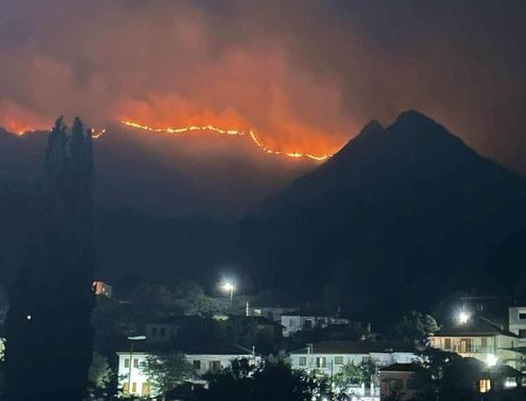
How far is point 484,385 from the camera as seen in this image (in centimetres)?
3984

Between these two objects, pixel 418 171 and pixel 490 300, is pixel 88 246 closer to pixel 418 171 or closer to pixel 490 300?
pixel 490 300

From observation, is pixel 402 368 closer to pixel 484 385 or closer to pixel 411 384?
pixel 411 384

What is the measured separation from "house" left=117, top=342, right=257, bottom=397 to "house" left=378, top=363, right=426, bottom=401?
640 cm

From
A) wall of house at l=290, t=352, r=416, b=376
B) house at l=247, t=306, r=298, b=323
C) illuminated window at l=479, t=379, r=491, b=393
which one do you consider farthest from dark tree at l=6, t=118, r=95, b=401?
house at l=247, t=306, r=298, b=323

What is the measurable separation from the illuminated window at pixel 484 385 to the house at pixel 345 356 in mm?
6760

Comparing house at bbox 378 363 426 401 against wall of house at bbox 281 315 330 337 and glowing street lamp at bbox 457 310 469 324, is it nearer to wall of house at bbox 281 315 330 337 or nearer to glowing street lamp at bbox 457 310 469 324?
glowing street lamp at bbox 457 310 469 324

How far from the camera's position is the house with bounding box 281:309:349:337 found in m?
60.2

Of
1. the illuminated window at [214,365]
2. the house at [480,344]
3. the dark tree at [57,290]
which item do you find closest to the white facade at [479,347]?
the house at [480,344]

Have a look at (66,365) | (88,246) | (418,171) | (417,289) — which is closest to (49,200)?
(88,246)

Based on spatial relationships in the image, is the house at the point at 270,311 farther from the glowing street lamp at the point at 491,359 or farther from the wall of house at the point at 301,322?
the glowing street lamp at the point at 491,359

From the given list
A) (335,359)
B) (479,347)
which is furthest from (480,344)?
(335,359)

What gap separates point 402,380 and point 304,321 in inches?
785

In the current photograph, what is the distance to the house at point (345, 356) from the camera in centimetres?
4775

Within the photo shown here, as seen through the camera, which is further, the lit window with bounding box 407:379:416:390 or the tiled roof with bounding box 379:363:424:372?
the tiled roof with bounding box 379:363:424:372
